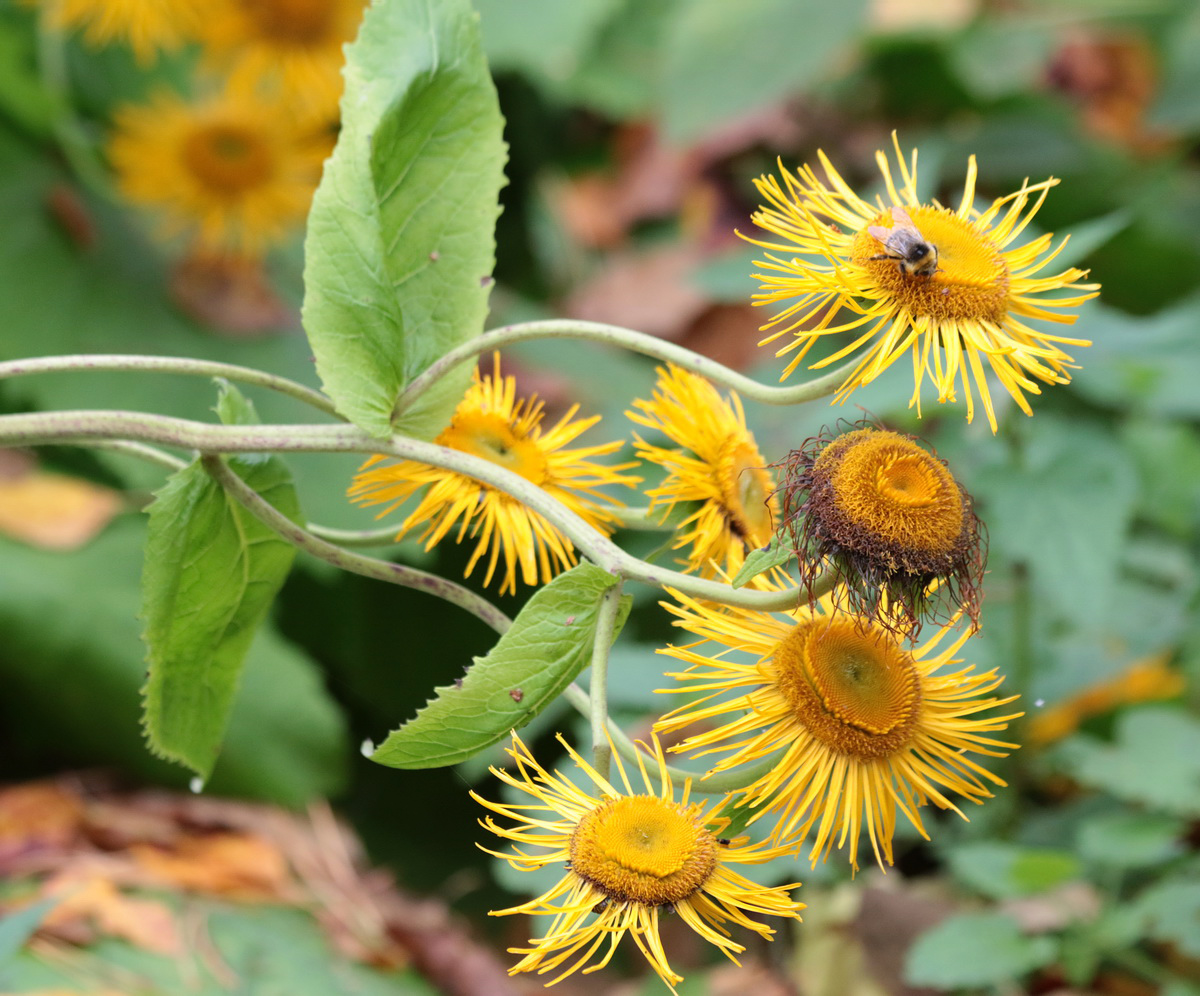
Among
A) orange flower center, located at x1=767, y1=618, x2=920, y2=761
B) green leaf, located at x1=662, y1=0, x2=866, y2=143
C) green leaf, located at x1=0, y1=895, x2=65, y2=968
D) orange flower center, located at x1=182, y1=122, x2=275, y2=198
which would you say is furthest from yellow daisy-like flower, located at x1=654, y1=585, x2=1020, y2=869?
green leaf, located at x1=662, y1=0, x2=866, y2=143

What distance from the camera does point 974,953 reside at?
0.57 m

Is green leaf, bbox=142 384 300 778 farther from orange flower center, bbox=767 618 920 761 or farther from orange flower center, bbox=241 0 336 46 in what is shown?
orange flower center, bbox=241 0 336 46

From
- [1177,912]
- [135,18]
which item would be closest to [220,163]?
[135,18]

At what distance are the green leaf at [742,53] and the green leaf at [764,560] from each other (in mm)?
914

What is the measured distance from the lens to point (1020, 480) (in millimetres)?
664

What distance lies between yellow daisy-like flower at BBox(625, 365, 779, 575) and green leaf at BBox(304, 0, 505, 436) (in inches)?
2.3

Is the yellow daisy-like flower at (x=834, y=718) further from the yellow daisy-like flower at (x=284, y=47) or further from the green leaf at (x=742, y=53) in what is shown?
the green leaf at (x=742, y=53)

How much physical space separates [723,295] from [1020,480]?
0.89 feet

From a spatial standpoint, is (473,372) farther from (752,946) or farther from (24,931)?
(752,946)

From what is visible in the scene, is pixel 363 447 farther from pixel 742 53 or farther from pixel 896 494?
pixel 742 53

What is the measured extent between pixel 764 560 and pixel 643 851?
2.6 inches

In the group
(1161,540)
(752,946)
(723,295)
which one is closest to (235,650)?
(752,946)

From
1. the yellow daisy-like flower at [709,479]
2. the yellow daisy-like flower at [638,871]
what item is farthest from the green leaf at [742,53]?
Answer: the yellow daisy-like flower at [638,871]

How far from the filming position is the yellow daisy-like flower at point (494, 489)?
12.6 inches
